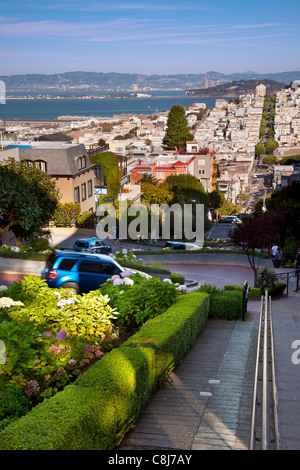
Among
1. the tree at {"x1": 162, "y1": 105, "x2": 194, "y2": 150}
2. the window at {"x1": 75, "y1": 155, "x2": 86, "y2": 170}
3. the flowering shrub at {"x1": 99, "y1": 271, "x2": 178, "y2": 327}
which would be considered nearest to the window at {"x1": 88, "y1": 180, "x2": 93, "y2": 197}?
the window at {"x1": 75, "y1": 155, "x2": 86, "y2": 170}

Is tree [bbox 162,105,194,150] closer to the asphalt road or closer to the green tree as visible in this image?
the green tree

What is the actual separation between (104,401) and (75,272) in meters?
8.70

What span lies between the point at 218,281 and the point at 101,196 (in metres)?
36.3

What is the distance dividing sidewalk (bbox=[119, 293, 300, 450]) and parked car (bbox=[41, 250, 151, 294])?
173 inches

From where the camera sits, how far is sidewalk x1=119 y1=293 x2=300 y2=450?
5.38 meters

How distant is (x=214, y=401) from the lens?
6.52m

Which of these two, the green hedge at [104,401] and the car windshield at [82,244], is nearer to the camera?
the green hedge at [104,401]

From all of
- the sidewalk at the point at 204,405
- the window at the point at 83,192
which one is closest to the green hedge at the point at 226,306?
the sidewalk at the point at 204,405

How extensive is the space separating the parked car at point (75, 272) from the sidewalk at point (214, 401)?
4383 millimetres

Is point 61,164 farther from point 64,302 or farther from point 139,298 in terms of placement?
point 64,302

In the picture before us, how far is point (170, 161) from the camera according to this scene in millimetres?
91938

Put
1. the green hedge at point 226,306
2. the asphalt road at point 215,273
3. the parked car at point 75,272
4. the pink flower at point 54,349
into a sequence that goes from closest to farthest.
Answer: the pink flower at point 54,349, the green hedge at point 226,306, the parked car at point 75,272, the asphalt road at point 215,273

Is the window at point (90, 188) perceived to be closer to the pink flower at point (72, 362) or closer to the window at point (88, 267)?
the window at point (88, 267)

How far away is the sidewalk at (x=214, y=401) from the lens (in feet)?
17.6
